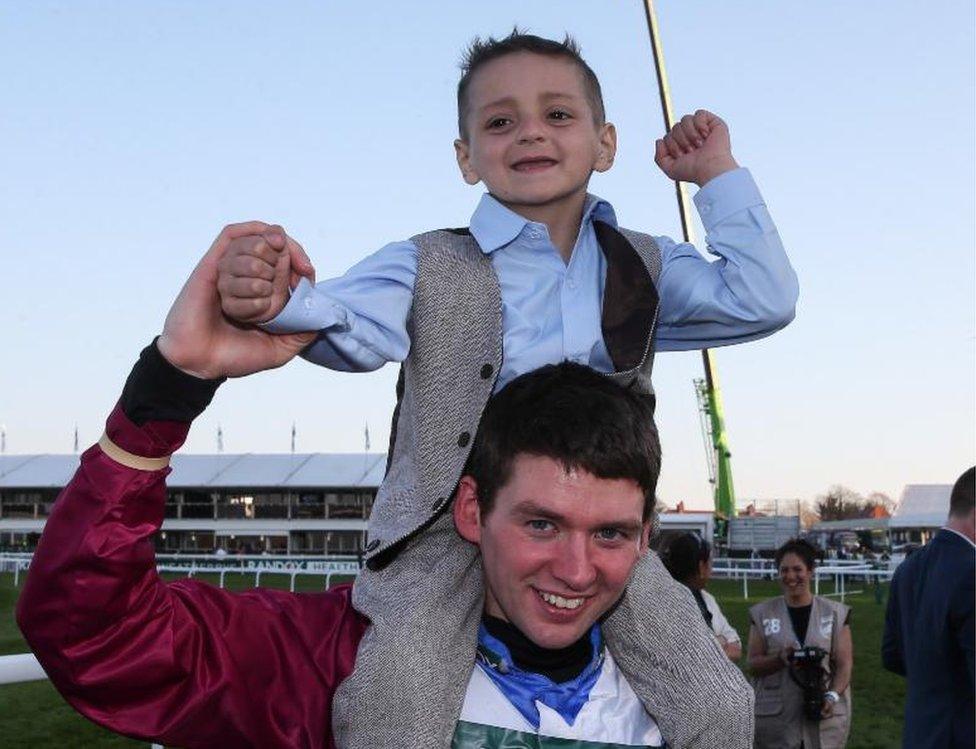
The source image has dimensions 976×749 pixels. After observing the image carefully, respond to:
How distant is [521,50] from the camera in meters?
2.69

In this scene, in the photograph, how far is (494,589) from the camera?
2.14 m

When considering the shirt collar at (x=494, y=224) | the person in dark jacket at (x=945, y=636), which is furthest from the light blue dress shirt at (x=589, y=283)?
the person in dark jacket at (x=945, y=636)

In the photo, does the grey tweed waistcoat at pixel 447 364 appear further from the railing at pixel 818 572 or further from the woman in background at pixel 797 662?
the railing at pixel 818 572

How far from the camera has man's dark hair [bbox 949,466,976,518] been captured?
5.38 metres

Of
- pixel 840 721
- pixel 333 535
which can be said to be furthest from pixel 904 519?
pixel 840 721

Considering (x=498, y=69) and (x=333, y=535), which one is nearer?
(x=498, y=69)

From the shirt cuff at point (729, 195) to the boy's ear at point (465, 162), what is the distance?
544 millimetres

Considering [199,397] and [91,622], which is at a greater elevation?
[199,397]

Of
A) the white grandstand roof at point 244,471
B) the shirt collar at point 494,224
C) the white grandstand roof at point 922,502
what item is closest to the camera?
the shirt collar at point 494,224

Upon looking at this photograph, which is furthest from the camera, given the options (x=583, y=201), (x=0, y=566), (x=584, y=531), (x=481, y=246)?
(x=0, y=566)

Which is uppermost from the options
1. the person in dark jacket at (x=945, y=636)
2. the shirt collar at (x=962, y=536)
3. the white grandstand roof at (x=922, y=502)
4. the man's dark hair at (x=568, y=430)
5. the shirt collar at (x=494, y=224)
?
the shirt collar at (x=494, y=224)

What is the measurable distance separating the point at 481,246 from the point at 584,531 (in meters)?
0.77

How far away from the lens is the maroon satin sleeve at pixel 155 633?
5.67 ft

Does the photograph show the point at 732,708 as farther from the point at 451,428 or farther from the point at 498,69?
the point at 498,69
